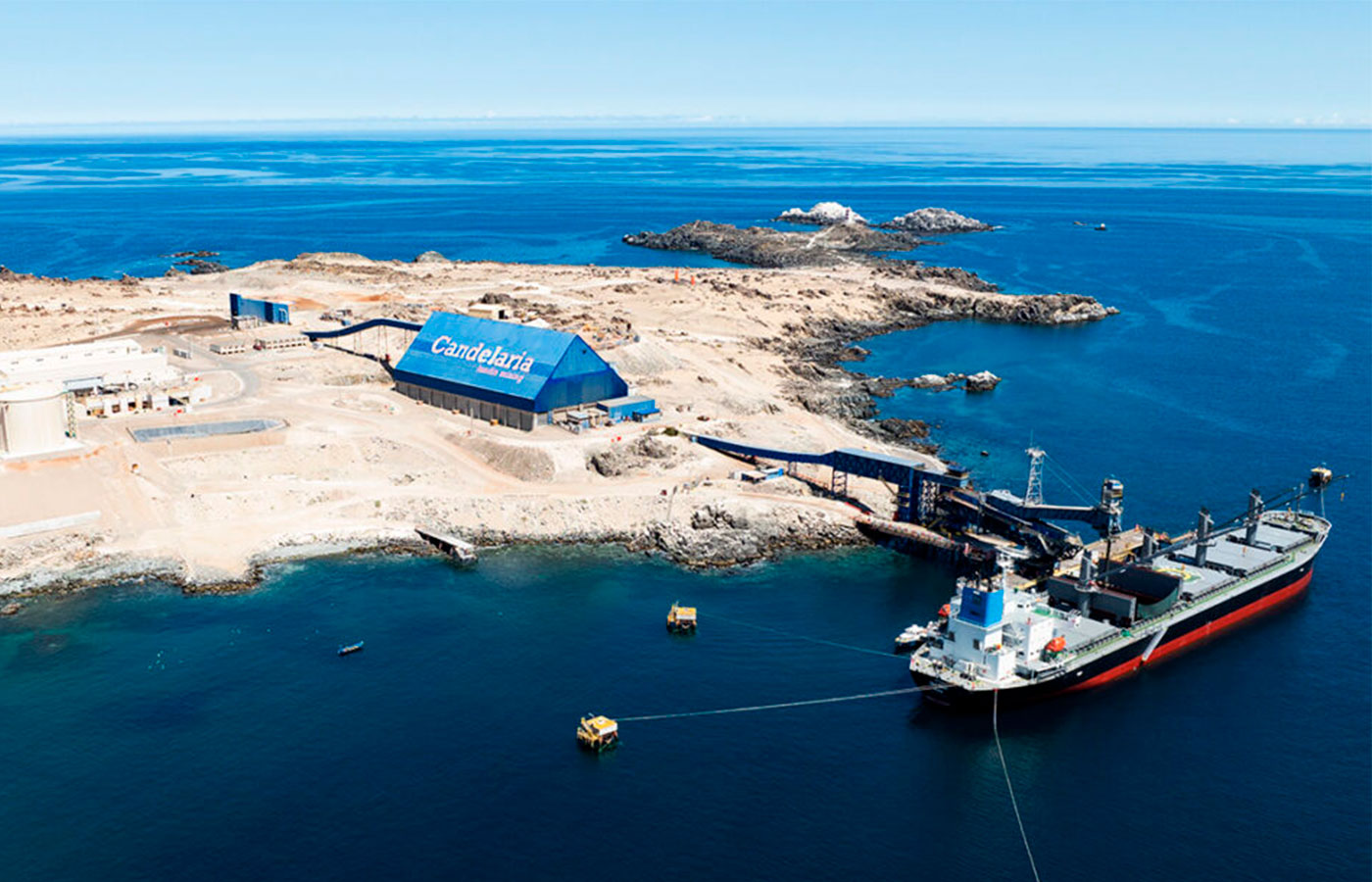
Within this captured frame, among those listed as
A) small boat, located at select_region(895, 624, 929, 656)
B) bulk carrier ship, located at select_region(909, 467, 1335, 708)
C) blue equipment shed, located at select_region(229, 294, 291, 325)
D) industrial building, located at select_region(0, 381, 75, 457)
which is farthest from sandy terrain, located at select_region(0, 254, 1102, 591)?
blue equipment shed, located at select_region(229, 294, 291, 325)

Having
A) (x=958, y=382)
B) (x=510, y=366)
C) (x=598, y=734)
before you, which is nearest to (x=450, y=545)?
(x=510, y=366)

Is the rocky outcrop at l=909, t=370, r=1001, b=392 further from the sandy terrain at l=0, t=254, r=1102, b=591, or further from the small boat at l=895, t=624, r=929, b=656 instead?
the small boat at l=895, t=624, r=929, b=656

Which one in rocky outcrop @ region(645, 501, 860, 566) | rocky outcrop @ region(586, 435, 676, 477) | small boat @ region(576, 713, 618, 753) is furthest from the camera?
rocky outcrop @ region(586, 435, 676, 477)

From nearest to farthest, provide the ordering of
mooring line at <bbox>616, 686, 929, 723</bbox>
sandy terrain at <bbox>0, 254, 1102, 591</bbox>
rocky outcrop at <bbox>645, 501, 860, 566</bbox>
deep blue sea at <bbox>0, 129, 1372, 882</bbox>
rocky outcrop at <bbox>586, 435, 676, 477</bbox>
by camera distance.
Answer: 1. deep blue sea at <bbox>0, 129, 1372, 882</bbox>
2. mooring line at <bbox>616, 686, 929, 723</bbox>
3. sandy terrain at <bbox>0, 254, 1102, 591</bbox>
4. rocky outcrop at <bbox>645, 501, 860, 566</bbox>
5. rocky outcrop at <bbox>586, 435, 676, 477</bbox>

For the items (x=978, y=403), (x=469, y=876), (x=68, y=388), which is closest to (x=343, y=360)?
(x=68, y=388)


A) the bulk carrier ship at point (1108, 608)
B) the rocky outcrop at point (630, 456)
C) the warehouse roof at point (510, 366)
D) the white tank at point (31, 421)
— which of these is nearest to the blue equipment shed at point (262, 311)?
the warehouse roof at point (510, 366)

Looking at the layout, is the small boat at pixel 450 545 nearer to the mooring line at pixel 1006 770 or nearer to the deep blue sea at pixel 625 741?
the deep blue sea at pixel 625 741

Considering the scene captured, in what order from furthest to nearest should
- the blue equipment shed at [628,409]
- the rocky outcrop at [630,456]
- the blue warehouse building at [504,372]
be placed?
the blue equipment shed at [628,409], the blue warehouse building at [504,372], the rocky outcrop at [630,456]
